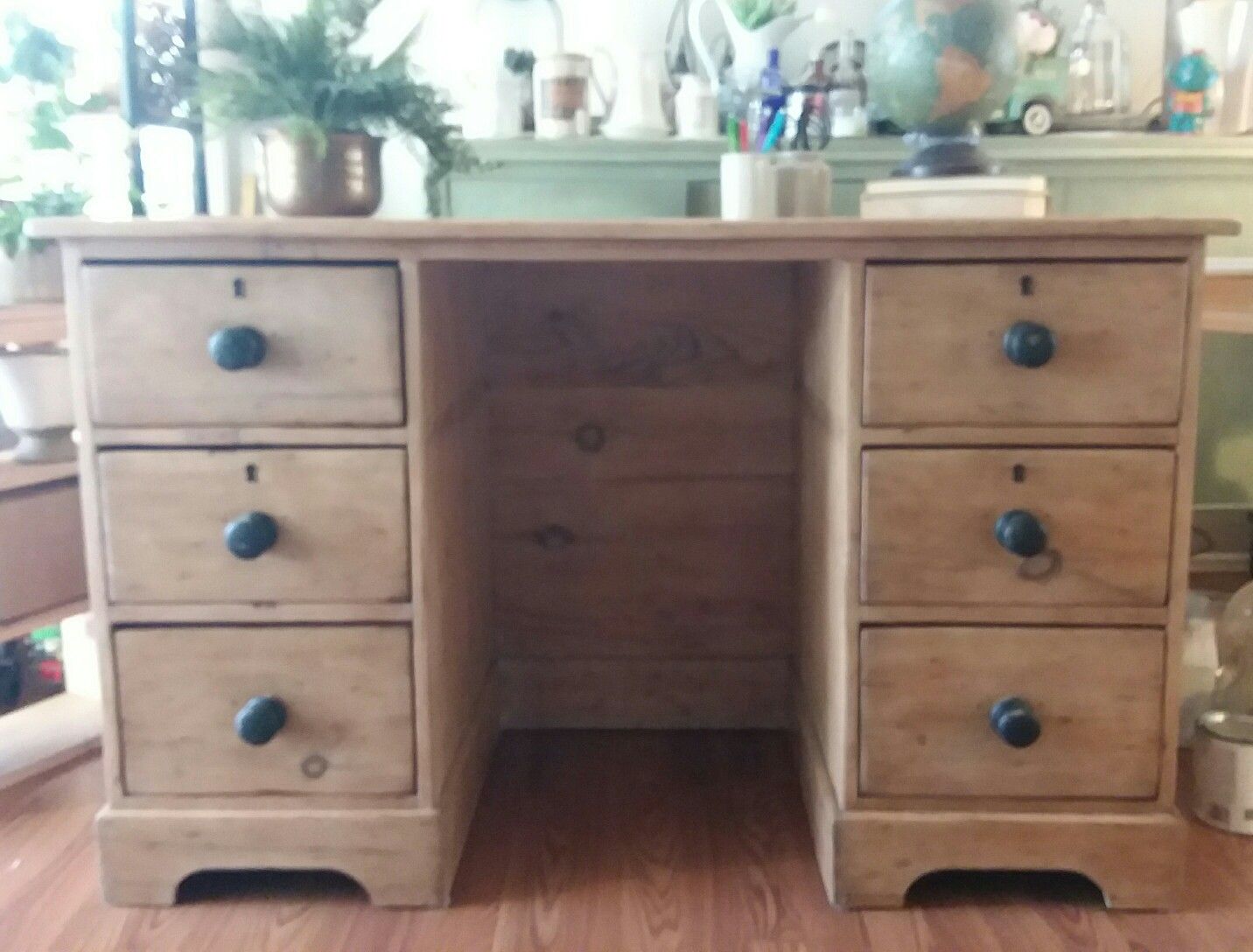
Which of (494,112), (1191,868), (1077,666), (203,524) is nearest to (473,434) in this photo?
(203,524)

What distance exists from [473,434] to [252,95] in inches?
18.8

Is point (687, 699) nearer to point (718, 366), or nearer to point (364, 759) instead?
point (718, 366)

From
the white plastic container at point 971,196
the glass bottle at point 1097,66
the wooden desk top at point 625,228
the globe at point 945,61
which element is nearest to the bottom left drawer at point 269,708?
the wooden desk top at point 625,228

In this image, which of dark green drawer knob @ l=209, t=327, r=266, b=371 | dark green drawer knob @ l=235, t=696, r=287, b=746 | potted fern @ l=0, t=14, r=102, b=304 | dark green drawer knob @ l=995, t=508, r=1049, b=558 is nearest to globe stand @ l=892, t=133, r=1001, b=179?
dark green drawer knob @ l=995, t=508, r=1049, b=558

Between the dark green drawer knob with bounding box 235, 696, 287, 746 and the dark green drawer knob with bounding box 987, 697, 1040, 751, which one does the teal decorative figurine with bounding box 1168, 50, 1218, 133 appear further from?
the dark green drawer knob with bounding box 235, 696, 287, 746

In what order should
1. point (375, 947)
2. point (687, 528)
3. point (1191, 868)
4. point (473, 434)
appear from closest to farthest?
point (375, 947) → point (1191, 868) → point (473, 434) → point (687, 528)

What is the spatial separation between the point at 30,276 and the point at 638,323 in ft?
2.65

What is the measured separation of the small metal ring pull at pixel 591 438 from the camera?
5.17ft

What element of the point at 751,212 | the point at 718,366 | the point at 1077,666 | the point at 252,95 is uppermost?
the point at 252,95

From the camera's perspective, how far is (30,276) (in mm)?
1543

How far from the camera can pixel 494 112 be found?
69.6 inches

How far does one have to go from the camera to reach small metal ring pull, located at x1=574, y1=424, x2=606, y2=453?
158cm

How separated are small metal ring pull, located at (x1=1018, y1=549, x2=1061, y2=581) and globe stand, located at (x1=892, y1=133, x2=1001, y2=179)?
1.46ft

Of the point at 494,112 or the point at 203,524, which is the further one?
the point at 494,112
